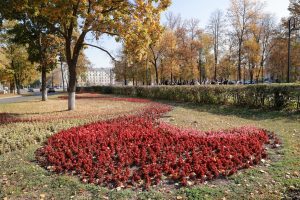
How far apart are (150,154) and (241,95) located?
1072cm

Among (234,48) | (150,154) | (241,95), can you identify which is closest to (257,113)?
(241,95)

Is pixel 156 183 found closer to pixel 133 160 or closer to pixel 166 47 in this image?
pixel 133 160

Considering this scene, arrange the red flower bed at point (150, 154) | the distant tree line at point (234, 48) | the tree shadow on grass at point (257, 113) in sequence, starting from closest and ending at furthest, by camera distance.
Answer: the red flower bed at point (150, 154) → the tree shadow on grass at point (257, 113) → the distant tree line at point (234, 48)

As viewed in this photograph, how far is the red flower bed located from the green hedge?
5.29m

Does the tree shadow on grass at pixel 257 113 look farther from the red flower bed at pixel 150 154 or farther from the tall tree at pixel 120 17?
the tall tree at pixel 120 17

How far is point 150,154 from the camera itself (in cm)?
709

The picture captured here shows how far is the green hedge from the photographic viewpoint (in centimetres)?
1361

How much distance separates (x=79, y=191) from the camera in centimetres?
534

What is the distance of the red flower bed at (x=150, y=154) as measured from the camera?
589 cm

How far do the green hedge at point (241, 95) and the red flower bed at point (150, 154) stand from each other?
5.29 m

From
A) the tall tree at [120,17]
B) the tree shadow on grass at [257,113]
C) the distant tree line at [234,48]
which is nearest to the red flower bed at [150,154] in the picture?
the tree shadow on grass at [257,113]

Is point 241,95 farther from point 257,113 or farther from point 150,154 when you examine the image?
point 150,154

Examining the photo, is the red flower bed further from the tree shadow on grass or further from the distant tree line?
the distant tree line

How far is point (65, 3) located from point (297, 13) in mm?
33381
